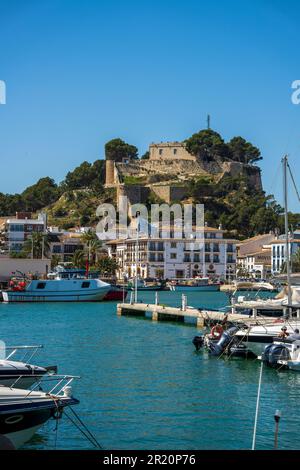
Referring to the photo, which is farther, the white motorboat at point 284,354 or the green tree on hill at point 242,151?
the green tree on hill at point 242,151

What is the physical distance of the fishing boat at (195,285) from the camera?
94625mm

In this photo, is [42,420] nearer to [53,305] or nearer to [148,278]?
[53,305]

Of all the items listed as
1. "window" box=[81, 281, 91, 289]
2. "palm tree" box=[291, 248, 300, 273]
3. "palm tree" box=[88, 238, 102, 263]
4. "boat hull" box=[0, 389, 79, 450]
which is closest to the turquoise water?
"boat hull" box=[0, 389, 79, 450]

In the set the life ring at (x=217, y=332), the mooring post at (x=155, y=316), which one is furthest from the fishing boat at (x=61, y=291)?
the life ring at (x=217, y=332)

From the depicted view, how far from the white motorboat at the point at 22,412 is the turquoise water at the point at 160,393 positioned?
0.83m

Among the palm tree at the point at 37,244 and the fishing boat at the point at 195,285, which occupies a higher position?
the palm tree at the point at 37,244

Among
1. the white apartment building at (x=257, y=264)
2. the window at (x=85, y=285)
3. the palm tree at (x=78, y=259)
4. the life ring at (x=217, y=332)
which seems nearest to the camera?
the life ring at (x=217, y=332)

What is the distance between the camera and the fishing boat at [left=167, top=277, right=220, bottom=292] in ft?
310

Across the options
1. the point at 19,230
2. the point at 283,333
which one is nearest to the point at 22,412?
the point at 283,333

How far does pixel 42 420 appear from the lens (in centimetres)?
1555

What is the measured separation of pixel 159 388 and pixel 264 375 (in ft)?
13.3

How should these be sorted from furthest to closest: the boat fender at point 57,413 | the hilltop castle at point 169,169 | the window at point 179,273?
the hilltop castle at point 169,169
the window at point 179,273
the boat fender at point 57,413

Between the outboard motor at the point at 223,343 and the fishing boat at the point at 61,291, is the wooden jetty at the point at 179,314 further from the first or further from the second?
the fishing boat at the point at 61,291

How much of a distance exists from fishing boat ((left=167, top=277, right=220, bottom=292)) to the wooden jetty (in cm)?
4270
